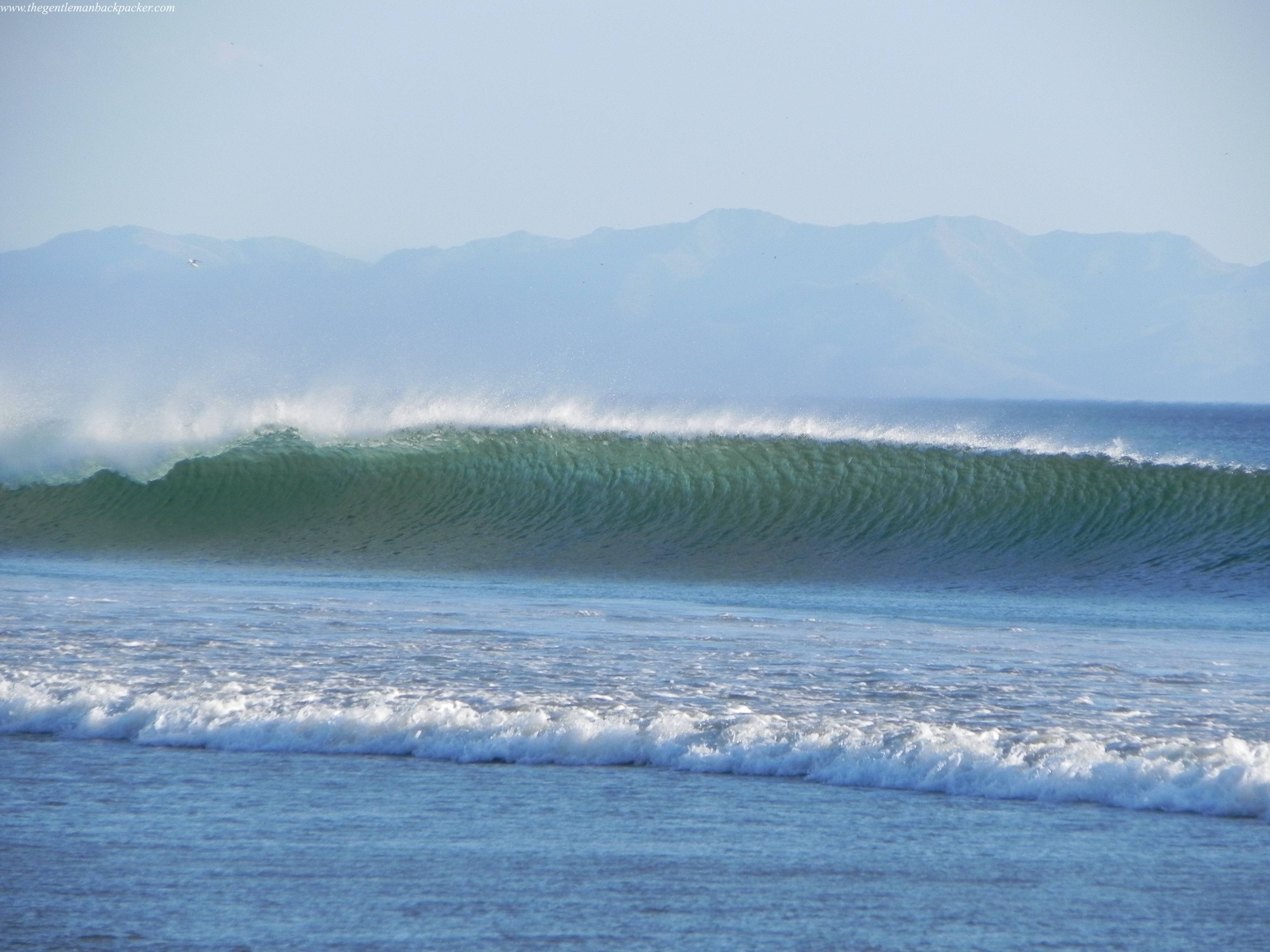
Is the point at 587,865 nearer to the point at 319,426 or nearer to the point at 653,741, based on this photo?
the point at 653,741

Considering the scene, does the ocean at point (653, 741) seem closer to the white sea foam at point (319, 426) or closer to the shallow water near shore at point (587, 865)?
the shallow water near shore at point (587, 865)

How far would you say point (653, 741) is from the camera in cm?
Answer: 555

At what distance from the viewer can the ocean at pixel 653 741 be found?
12.7 ft

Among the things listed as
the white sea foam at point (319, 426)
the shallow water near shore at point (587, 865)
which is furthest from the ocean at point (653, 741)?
the white sea foam at point (319, 426)

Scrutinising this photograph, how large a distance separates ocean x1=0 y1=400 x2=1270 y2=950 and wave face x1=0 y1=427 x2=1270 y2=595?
11 centimetres

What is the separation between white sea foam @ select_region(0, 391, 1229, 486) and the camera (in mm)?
18000

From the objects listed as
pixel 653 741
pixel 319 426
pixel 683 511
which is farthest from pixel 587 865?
pixel 319 426

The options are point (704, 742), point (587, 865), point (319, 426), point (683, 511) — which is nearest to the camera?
point (587, 865)

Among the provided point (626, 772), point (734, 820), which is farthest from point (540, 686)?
point (734, 820)

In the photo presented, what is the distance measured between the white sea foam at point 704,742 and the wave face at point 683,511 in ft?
24.2

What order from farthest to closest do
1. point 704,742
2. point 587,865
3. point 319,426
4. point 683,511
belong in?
point 319,426 → point 683,511 → point 704,742 → point 587,865

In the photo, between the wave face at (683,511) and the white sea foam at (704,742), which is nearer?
the white sea foam at (704,742)

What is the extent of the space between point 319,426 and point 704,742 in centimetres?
1428

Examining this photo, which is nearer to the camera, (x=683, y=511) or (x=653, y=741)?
(x=653, y=741)
